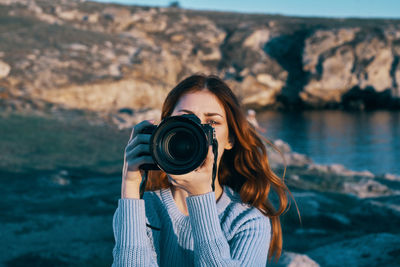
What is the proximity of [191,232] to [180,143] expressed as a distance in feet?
1.30

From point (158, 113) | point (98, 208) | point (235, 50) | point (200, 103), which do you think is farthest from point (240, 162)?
point (235, 50)

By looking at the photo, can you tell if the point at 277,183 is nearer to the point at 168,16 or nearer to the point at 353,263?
the point at 353,263

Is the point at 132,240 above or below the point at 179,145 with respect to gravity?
below

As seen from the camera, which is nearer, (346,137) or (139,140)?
(139,140)

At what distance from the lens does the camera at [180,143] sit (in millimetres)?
1476

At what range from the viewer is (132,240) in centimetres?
144

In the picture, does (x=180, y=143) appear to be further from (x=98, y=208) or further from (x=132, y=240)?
(x=98, y=208)

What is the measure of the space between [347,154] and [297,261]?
11.1 m

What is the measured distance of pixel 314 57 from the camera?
97.7 ft

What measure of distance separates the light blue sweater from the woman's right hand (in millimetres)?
57

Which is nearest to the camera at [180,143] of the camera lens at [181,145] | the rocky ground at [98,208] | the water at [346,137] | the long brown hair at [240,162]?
the camera lens at [181,145]

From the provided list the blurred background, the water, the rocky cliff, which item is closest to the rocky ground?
the blurred background

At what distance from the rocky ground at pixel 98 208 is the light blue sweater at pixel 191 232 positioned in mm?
707

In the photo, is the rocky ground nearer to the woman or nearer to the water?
the woman
